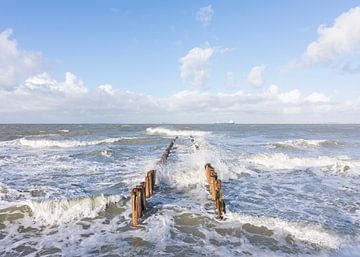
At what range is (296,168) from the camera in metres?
19.0

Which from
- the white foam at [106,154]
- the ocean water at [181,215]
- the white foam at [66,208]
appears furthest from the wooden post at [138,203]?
the white foam at [106,154]

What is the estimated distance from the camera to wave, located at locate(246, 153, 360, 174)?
721 inches

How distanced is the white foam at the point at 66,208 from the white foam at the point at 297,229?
3950mm

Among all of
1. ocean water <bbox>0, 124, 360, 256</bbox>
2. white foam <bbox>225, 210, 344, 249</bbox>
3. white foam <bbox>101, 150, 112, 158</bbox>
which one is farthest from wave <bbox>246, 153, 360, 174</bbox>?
white foam <bbox>225, 210, 344, 249</bbox>

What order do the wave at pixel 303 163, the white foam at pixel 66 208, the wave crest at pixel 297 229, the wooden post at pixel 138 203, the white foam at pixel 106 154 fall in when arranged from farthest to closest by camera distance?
1. the white foam at pixel 106 154
2. the wave at pixel 303 163
3. the white foam at pixel 66 208
4. the wooden post at pixel 138 203
5. the wave crest at pixel 297 229

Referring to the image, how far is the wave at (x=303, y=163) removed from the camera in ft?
60.1

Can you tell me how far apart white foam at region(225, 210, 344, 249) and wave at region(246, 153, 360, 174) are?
10339 millimetres

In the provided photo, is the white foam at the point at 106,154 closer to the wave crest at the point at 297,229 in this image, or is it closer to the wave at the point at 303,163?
the wave at the point at 303,163

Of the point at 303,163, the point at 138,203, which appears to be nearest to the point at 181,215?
the point at 138,203

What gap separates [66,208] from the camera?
9.96 meters

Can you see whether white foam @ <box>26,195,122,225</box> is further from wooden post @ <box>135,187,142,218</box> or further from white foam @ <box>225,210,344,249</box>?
white foam @ <box>225,210,344,249</box>

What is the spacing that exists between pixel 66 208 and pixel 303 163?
1539 cm

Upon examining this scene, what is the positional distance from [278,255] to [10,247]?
5.83 metres

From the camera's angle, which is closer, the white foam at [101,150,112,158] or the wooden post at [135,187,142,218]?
the wooden post at [135,187,142,218]
